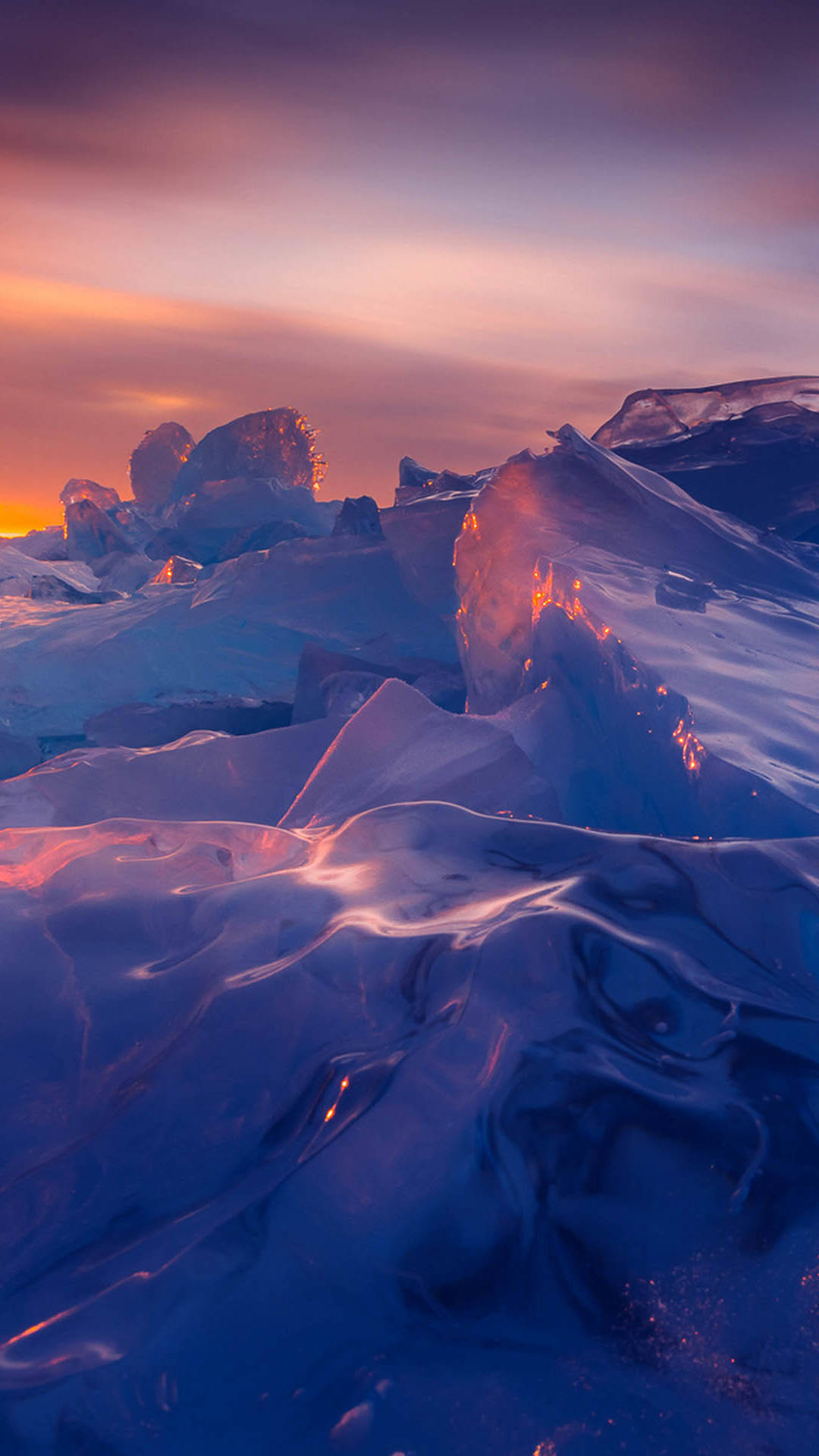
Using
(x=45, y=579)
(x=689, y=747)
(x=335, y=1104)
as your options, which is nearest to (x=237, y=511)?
(x=45, y=579)

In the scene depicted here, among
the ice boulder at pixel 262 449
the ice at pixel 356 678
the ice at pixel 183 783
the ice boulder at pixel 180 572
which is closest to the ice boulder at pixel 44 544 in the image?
the ice boulder at pixel 262 449

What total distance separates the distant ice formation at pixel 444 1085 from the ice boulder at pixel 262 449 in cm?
1095

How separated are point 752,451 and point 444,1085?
4815mm

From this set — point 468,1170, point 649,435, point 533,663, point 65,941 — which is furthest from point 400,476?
point 468,1170

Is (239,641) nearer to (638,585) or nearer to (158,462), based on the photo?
(638,585)

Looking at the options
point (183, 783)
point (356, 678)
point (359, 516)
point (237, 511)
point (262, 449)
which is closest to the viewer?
point (183, 783)

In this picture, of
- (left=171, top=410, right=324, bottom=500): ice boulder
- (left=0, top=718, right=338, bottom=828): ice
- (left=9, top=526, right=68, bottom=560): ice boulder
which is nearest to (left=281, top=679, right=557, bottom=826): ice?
(left=0, top=718, right=338, bottom=828): ice

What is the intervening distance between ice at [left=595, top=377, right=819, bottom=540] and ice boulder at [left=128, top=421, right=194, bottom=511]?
15922 millimetres

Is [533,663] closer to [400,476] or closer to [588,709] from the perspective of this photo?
[588,709]

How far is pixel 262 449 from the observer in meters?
13.5

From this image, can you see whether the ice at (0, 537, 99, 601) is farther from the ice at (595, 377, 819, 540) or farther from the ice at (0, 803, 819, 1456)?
the ice at (0, 803, 819, 1456)

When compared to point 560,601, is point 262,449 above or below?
above

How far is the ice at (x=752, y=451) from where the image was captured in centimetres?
547

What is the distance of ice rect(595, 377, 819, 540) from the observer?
5.47m
